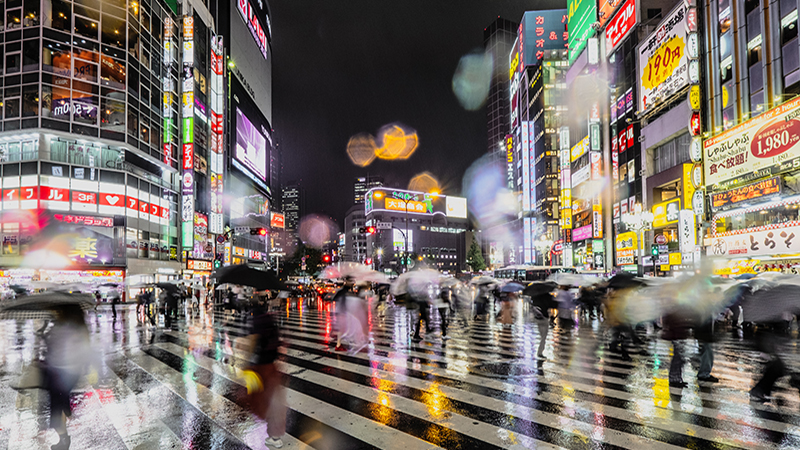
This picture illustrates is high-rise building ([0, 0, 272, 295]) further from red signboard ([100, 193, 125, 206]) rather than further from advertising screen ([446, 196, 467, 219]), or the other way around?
advertising screen ([446, 196, 467, 219])

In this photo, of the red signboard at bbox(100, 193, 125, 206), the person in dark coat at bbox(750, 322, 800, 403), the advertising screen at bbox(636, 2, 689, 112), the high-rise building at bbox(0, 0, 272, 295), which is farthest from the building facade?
the person in dark coat at bbox(750, 322, 800, 403)

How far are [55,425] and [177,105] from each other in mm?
50478

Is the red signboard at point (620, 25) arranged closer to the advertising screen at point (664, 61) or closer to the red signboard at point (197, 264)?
the advertising screen at point (664, 61)

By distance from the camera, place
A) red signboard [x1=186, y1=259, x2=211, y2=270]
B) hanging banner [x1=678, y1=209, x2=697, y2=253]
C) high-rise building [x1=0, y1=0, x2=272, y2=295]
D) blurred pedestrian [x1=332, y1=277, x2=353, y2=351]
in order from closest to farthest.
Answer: blurred pedestrian [x1=332, y1=277, x2=353, y2=351] < hanging banner [x1=678, y1=209, x2=697, y2=253] < high-rise building [x1=0, y1=0, x2=272, y2=295] < red signboard [x1=186, y1=259, x2=211, y2=270]

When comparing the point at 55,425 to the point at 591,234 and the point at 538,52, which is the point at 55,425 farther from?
the point at 538,52

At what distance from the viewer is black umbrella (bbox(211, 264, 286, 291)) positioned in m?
5.85

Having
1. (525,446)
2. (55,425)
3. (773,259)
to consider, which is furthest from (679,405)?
(773,259)

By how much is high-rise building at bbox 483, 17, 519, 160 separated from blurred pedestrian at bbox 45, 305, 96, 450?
547 feet

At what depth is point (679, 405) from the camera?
661cm

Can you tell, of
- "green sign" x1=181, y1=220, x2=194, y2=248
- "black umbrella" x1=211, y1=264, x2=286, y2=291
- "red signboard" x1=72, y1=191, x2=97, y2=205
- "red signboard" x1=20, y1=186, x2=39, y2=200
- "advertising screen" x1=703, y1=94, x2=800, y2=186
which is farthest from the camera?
"green sign" x1=181, y1=220, x2=194, y2=248

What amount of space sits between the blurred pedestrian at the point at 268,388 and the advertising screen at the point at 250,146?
7077 centimetres

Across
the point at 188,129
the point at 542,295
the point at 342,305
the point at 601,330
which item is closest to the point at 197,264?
the point at 188,129

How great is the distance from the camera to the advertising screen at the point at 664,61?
31.0 metres

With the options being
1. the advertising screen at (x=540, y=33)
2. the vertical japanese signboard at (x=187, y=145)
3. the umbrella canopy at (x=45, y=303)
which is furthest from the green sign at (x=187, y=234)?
the advertising screen at (x=540, y=33)
